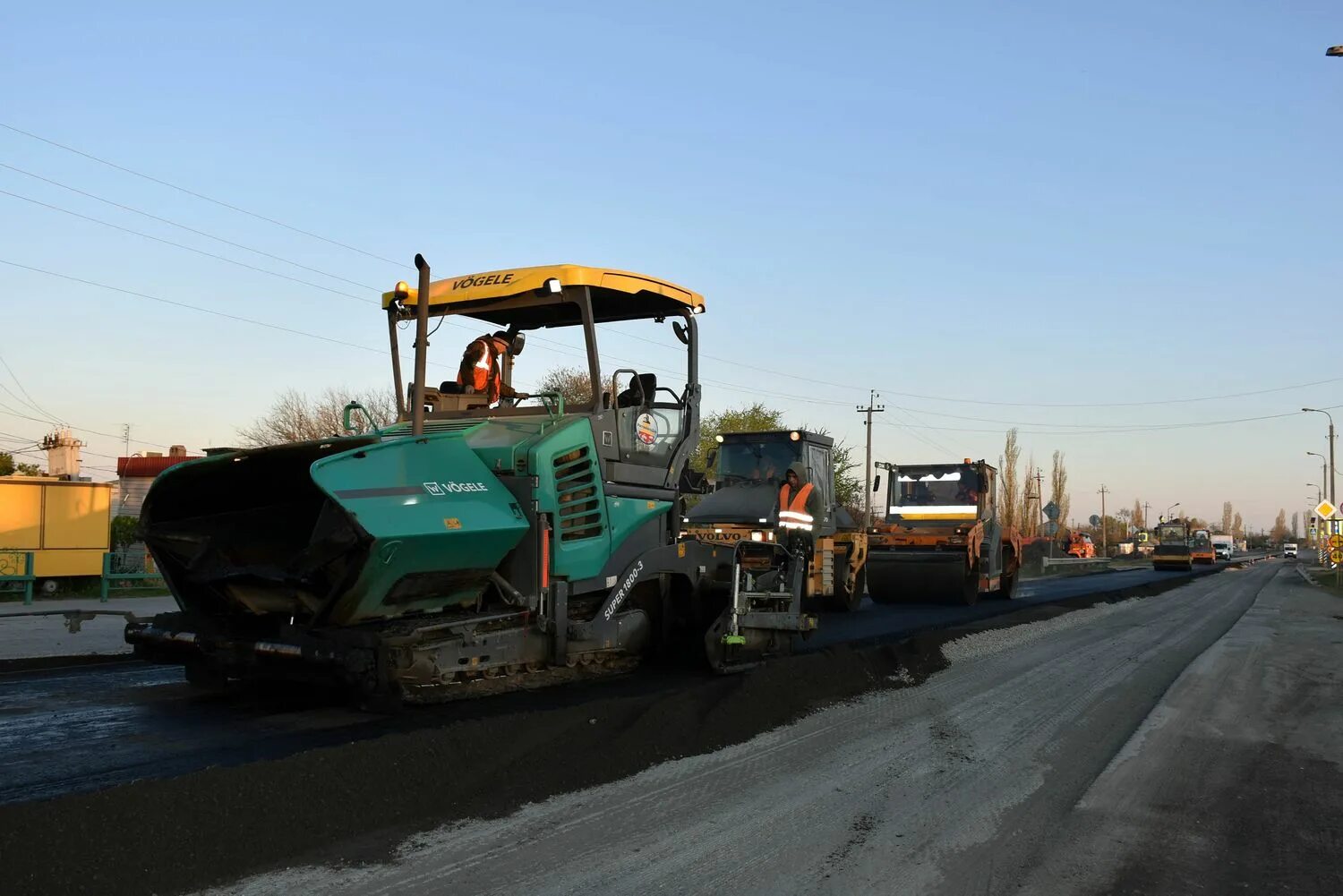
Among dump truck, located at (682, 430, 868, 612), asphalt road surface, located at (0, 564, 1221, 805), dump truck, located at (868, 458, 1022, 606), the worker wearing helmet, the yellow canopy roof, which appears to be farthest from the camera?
dump truck, located at (868, 458, 1022, 606)

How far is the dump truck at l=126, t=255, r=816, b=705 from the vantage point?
605 cm

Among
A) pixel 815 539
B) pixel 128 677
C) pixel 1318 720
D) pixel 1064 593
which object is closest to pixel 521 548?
pixel 128 677

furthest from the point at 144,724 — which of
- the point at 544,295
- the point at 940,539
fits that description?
the point at 940,539

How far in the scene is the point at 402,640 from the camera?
612 centimetres

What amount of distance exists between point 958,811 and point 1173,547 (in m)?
45.4

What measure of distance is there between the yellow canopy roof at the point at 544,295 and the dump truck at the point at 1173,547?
42.8m

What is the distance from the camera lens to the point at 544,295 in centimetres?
777

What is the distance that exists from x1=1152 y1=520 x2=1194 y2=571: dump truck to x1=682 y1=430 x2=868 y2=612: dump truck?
3216cm

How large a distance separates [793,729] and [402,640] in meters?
2.61

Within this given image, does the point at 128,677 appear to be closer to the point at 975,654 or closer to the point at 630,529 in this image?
the point at 630,529

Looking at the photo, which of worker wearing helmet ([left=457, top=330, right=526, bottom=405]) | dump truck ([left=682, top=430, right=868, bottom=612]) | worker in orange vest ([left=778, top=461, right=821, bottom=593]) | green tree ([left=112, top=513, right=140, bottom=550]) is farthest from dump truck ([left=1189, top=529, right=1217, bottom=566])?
worker wearing helmet ([left=457, top=330, right=526, bottom=405])

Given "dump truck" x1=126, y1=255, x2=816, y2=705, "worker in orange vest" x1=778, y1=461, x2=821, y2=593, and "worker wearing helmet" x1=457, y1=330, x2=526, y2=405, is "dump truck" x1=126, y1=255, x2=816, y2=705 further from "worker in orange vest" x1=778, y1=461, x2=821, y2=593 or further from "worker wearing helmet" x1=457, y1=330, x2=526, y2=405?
"worker in orange vest" x1=778, y1=461, x2=821, y2=593

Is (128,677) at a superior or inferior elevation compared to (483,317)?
inferior

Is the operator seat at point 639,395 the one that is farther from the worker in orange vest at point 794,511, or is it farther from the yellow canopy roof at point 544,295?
the worker in orange vest at point 794,511
